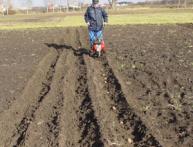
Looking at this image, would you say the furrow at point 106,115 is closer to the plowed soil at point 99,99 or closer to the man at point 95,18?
the plowed soil at point 99,99

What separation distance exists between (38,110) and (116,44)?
546 inches

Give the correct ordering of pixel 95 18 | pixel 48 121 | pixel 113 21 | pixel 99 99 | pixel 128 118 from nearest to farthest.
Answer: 1. pixel 128 118
2. pixel 48 121
3. pixel 99 99
4. pixel 95 18
5. pixel 113 21

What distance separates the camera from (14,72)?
54.4 ft

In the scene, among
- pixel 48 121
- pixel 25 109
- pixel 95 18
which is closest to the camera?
pixel 48 121

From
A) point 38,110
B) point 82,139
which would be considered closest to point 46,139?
point 82,139

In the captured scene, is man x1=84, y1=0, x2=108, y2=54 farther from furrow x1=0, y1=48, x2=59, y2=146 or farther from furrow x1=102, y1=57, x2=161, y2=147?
furrow x1=102, y1=57, x2=161, y2=147

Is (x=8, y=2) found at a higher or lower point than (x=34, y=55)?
lower

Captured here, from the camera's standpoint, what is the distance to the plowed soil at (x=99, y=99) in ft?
28.8

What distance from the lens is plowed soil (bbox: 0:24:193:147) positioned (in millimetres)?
8766

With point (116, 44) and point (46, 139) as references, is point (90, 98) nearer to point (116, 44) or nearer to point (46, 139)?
point (46, 139)

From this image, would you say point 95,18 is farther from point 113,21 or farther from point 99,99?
point 113,21

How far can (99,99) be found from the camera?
11.5 meters

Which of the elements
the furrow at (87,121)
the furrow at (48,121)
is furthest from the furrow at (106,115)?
the furrow at (48,121)

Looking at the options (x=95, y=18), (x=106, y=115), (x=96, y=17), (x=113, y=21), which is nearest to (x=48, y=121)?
(x=106, y=115)
